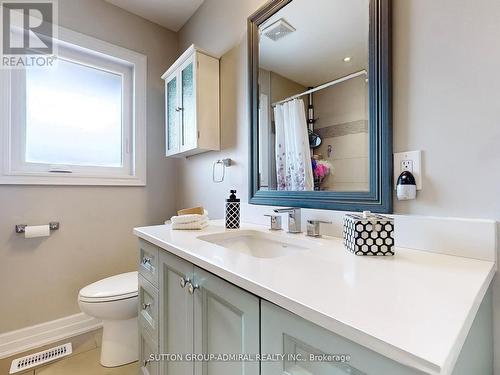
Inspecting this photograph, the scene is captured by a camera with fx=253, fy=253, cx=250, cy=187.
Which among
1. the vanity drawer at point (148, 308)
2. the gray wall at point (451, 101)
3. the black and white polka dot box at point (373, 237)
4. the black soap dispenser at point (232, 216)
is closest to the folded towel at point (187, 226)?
the black soap dispenser at point (232, 216)

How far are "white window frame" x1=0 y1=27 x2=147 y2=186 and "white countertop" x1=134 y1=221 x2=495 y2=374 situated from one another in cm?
142

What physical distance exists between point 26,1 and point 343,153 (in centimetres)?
220

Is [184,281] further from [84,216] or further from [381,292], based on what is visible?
[84,216]

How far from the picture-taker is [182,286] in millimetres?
856

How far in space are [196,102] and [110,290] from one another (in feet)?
3.99

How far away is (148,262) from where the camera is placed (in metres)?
A: 1.15

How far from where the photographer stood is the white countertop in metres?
0.34

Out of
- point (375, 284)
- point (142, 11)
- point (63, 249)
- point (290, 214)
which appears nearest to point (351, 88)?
point (290, 214)

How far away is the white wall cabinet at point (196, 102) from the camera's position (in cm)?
163

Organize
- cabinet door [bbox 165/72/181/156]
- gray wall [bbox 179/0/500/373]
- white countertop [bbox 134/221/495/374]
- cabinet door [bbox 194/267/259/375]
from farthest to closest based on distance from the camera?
cabinet door [bbox 165/72/181/156], gray wall [bbox 179/0/500/373], cabinet door [bbox 194/267/259/375], white countertop [bbox 134/221/495/374]

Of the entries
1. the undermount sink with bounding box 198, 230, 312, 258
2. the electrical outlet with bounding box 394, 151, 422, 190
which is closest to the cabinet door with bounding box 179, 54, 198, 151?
the undermount sink with bounding box 198, 230, 312, 258

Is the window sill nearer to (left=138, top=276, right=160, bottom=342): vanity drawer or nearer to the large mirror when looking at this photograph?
(left=138, top=276, right=160, bottom=342): vanity drawer

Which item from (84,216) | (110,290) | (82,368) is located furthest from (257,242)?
(84,216)

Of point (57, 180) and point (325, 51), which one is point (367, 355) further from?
point (57, 180)
